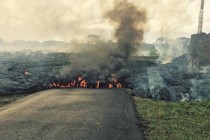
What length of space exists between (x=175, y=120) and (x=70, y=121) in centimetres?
580

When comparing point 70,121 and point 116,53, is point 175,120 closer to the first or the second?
point 70,121

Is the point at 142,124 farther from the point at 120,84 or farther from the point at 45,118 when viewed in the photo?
the point at 120,84

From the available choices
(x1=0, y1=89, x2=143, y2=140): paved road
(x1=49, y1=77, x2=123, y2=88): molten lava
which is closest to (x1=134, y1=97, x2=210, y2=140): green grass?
(x1=0, y1=89, x2=143, y2=140): paved road

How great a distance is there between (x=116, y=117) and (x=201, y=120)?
15.7 ft

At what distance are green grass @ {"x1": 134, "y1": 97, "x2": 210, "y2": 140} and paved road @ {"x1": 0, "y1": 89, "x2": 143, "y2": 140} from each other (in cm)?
76

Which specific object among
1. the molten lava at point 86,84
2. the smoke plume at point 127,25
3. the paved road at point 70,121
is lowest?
the paved road at point 70,121

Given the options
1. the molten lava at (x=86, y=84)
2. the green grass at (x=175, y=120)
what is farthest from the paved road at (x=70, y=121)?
the molten lava at (x=86, y=84)

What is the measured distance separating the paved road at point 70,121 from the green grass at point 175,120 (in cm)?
76

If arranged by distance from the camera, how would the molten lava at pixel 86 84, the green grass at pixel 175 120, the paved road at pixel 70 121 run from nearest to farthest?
1. the paved road at pixel 70 121
2. the green grass at pixel 175 120
3. the molten lava at pixel 86 84

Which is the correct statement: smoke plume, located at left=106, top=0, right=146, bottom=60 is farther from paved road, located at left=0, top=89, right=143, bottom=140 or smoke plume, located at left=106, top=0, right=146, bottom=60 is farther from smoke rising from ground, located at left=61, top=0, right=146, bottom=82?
paved road, located at left=0, top=89, right=143, bottom=140

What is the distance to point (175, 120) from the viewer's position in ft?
63.6

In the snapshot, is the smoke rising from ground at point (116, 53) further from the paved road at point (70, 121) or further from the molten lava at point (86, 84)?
the paved road at point (70, 121)

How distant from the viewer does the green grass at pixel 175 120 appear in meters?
16.2

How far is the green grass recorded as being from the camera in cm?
1616
